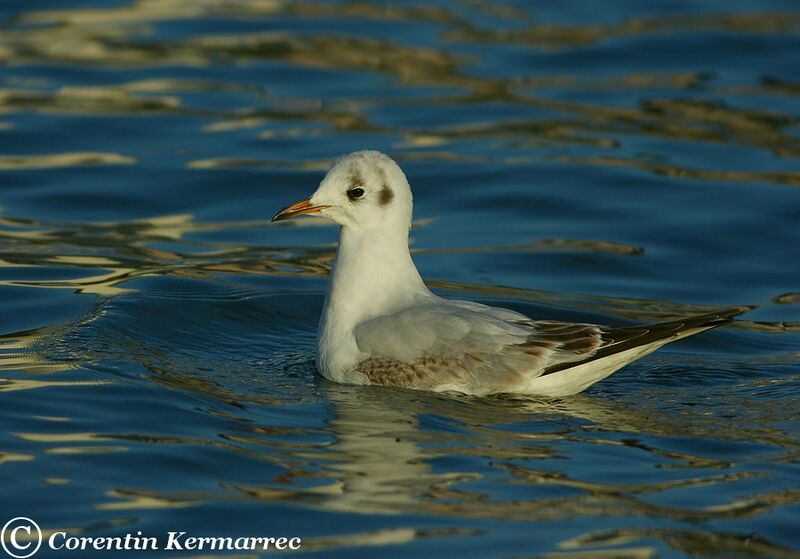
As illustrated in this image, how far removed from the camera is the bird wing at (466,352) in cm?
884

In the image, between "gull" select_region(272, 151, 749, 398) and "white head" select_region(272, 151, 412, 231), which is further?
"white head" select_region(272, 151, 412, 231)

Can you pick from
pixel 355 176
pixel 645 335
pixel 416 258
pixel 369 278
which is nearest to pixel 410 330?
pixel 369 278

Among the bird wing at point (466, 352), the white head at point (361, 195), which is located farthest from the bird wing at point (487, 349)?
the white head at point (361, 195)

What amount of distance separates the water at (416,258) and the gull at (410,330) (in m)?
0.18

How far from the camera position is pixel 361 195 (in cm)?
942

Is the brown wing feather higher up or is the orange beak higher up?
the orange beak

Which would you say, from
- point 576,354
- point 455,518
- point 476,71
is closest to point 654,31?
point 476,71

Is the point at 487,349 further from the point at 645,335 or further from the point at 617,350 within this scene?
the point at 645,335

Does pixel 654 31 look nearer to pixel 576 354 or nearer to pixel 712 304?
pixel 712 304

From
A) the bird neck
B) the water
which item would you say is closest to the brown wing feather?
the water

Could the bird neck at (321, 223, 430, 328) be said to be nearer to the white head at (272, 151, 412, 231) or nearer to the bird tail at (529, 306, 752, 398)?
the white head at (272, 151, 412, 231)

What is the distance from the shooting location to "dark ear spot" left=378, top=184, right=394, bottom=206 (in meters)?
9.41

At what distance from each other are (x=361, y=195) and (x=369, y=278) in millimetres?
512

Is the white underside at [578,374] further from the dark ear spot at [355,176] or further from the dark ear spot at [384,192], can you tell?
the dark ear spot at [355,176]
